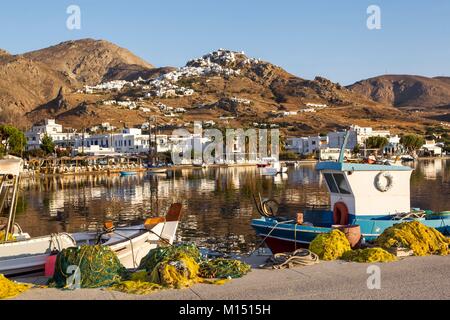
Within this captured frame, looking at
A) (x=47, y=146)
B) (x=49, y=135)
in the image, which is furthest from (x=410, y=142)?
(x=49, y=135)

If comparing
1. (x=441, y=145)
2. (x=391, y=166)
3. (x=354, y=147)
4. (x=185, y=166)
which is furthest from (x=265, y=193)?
(x=441, y=145)

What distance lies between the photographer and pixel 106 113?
598 feet

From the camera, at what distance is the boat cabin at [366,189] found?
59.4 feet

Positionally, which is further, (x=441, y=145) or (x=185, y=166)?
(x=441, y=145)

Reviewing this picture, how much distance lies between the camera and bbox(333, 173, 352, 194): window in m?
18.2

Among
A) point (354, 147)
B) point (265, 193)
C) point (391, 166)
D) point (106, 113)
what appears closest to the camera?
point (391, 166)

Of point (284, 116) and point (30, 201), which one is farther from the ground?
point (284, 116)

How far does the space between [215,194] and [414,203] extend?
17299 millimetres

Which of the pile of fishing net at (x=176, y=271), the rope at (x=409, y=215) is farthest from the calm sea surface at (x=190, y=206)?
the pile of fishing net at (x=176, y=271)

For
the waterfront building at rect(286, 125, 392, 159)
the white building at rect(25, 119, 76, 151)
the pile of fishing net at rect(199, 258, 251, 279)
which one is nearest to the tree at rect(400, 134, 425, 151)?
the waterfront building at rect(286, 125, 392, 159)

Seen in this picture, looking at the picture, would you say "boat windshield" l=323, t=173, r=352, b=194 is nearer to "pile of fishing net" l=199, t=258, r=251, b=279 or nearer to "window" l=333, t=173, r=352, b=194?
"window" l=333, t=173, r=352, b=194

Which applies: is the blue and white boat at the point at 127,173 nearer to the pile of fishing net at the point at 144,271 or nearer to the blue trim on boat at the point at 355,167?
the blue trim on boat at the point at 355,167

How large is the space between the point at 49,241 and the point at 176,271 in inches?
223
